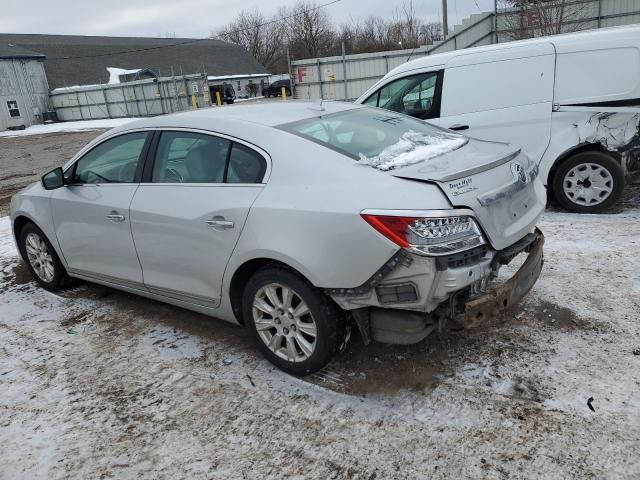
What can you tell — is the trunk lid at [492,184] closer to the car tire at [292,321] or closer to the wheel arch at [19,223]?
the car tire at [292,321]

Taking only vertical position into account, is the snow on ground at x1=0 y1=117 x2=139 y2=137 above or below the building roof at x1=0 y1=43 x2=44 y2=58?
below

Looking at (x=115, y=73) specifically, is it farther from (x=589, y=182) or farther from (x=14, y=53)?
(x=589, y=182)

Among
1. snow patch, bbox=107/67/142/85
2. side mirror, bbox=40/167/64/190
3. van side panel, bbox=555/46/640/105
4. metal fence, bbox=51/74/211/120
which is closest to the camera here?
side mirror, bbox=40/167/64/190

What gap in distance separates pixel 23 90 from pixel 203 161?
140ft

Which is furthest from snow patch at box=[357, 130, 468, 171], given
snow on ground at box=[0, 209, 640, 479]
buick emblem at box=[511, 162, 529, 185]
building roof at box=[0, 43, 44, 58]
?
building roof at box=[0, 43, 44, 58]

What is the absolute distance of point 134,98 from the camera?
35.3 m

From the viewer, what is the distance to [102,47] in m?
52.6

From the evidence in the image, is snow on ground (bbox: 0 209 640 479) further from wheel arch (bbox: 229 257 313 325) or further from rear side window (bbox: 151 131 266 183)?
rear side window (bbox: 151 131 266 183)

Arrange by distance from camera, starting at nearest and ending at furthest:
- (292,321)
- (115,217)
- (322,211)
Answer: (322,211)
(292,321)
(115,217)

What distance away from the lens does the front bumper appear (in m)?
2.81

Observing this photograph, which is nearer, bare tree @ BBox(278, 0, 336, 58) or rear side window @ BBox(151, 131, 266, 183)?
rear side window @ BBox(151, 131, 266, 183)

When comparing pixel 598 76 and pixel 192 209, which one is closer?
pixel 192 209

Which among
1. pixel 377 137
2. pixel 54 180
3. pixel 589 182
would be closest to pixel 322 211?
pixel 377 137

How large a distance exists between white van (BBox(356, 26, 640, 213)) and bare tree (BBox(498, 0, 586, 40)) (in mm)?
10963
